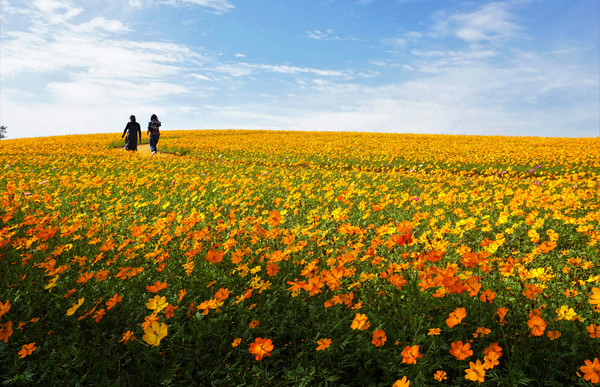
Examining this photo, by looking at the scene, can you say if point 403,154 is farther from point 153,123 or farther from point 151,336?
point 151,336

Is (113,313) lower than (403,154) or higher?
lower

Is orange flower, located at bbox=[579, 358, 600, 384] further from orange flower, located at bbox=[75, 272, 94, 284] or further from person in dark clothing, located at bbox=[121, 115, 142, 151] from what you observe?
person in dark clothing, located at bbox=[121, 115, 142, 151]

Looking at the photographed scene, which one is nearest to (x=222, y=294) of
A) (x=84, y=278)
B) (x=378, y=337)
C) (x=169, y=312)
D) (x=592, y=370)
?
(x=169, y=312)

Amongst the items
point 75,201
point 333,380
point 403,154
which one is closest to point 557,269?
point 333,380

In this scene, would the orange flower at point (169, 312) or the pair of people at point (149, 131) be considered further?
the pair of people at point (149, 131)

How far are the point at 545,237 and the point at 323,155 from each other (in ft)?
46.5

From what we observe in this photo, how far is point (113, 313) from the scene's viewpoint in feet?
10.8

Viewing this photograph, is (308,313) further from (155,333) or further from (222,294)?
(155,333)

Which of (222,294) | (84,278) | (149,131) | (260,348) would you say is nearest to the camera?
(260,348)

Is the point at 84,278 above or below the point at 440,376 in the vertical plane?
above

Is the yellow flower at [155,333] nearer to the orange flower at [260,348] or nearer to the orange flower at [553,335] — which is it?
the orange flower at [260,348]

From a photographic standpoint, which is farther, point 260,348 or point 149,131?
point 149,131

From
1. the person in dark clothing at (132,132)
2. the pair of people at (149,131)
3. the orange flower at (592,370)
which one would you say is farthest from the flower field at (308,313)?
the person in dark clothing at (132,132)

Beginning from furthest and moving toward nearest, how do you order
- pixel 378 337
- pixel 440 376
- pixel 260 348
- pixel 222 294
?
1. pixel 222 294
2. pixel 378 337
3. pixel 440 376
4. pixel 260 348
